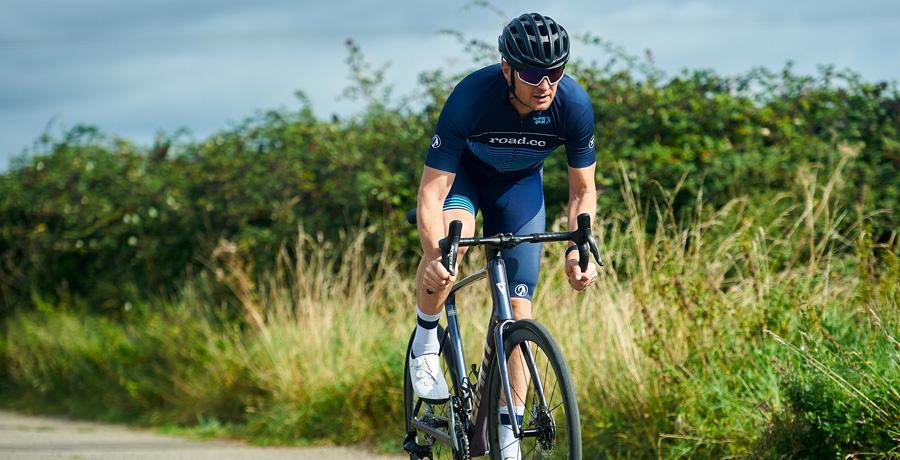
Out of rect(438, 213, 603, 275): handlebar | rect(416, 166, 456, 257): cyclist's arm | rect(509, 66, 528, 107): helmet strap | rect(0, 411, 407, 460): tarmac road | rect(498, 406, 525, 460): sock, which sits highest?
rect(509, 66, 528, 107): helmet strap

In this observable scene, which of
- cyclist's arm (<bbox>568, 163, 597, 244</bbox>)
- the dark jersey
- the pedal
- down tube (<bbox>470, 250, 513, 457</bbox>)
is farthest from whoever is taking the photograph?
the pedal

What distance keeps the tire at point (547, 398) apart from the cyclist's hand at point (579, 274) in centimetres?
33

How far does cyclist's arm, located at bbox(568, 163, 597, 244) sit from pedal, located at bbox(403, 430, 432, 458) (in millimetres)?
1433

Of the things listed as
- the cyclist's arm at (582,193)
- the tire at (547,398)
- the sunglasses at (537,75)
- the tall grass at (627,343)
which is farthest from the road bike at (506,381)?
the tall grass at (627,343)

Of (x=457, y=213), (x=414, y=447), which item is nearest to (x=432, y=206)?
(x=457, y=213)

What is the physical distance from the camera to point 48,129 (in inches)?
586

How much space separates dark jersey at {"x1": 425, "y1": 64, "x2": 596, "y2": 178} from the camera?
4.84m

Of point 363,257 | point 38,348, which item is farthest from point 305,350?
point 38,348

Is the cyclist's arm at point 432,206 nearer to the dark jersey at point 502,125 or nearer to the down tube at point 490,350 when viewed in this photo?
the dark jersey at point 502,125

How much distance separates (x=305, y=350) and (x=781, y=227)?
393 cm

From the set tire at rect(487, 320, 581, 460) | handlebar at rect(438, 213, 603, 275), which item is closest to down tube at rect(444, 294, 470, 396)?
tire at rect(487, 320, 581, 460)

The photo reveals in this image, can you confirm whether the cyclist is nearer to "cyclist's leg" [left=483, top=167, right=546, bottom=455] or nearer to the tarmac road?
"cyclist's leg" [left=483, top=167, right=546, bottom=455]

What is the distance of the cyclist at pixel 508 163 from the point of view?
4.67m

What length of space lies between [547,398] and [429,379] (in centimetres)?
103
